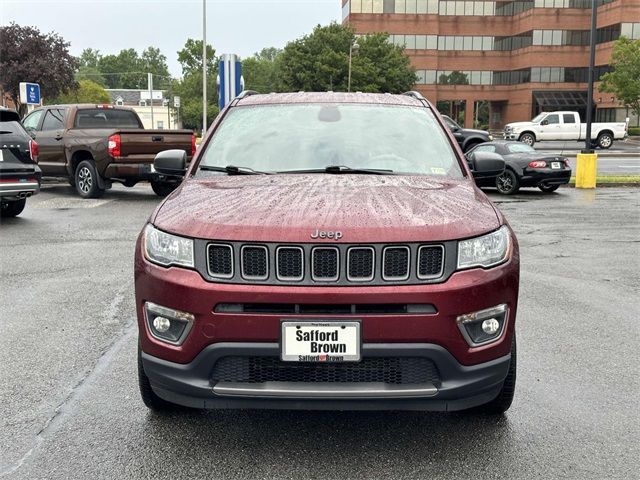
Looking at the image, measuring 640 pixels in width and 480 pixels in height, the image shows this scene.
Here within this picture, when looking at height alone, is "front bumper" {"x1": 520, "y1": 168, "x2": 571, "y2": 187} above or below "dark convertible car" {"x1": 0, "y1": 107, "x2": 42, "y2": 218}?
below

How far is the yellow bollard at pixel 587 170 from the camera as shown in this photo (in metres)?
17.9

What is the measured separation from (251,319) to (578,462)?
1.69m

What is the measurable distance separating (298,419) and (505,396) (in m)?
1.09

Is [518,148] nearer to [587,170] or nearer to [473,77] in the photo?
[587,170]

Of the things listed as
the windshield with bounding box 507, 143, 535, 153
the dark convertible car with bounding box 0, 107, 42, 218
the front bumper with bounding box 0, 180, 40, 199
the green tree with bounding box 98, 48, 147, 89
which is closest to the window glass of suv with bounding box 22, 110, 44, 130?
the dark convertible car with bounding box 0, 107, 42, 218

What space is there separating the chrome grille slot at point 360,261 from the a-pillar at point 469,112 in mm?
78668

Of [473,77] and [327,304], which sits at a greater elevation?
[473,77]

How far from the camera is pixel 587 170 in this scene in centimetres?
1803

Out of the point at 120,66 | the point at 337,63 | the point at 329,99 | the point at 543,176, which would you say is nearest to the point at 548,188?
the point at 543,176

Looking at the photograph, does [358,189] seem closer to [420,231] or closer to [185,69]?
[420,231]

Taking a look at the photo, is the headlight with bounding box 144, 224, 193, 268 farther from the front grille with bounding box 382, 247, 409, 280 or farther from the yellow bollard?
the yellow bollard

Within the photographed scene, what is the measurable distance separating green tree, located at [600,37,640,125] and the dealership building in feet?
57.3

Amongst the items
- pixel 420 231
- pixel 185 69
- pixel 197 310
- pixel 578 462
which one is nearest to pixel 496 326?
pixel 420 231

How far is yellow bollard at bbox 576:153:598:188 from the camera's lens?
17.9m
